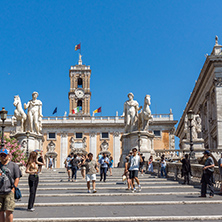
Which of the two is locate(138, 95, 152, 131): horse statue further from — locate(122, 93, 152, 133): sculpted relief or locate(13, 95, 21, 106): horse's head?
locate(13, 95, 21, 106): horse's head

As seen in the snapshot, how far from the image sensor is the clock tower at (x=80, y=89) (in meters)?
79.5

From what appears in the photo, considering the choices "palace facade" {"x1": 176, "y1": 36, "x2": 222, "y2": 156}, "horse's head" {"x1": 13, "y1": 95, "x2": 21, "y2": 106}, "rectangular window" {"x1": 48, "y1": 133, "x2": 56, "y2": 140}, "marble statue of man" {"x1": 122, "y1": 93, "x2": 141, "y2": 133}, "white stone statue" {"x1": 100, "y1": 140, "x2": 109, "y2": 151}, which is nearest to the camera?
"horse's head" {"x1": 13, "y1": 95, "x2": 21, "y2": 106}

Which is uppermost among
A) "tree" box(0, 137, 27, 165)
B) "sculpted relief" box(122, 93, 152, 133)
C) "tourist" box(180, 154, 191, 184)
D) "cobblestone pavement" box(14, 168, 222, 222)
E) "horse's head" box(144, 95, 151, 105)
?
"horse's head" box(144, 95, 151, 105)

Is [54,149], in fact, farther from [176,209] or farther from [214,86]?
[176,209]

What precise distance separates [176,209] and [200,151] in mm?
17192

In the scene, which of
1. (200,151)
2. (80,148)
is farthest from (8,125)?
(200,151)


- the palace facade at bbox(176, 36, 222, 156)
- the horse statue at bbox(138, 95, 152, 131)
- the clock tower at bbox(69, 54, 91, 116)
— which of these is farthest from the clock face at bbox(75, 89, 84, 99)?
the horse statue at bbox(138, 95, 152, 131)

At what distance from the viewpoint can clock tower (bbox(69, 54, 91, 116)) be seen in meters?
79.5

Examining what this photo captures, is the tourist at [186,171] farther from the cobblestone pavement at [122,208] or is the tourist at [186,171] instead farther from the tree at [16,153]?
the tree at [16,153]

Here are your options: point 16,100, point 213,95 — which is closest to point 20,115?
point 16,100

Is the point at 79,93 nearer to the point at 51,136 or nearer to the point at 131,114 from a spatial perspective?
the point at 51,136

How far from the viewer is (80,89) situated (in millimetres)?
80562

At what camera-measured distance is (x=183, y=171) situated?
1543 cm

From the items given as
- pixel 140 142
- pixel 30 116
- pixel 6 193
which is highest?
pixel 30 116
